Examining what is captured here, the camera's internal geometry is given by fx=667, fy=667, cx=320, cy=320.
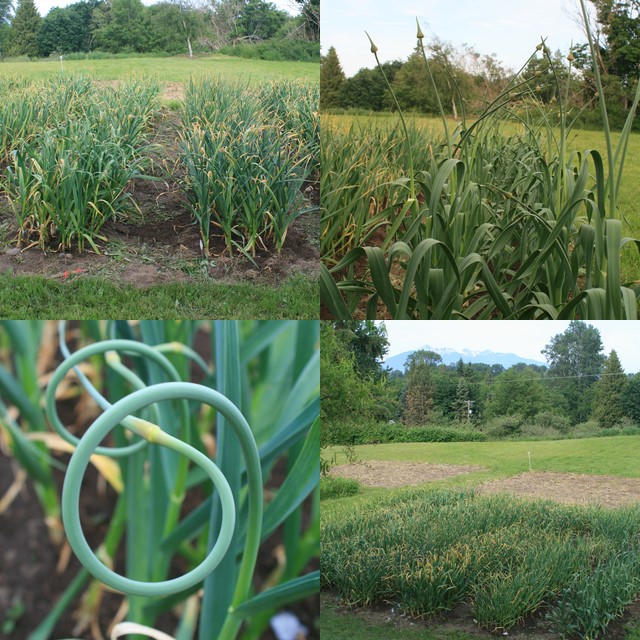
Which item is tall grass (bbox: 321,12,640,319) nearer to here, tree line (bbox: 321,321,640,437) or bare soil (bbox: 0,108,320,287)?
tree line (bbox: 321,321,640,437)

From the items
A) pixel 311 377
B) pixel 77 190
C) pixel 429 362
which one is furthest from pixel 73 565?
pixel 77 190

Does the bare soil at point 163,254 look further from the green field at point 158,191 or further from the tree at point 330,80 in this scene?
the tree at point 330,80

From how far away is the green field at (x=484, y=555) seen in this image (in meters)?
2.76

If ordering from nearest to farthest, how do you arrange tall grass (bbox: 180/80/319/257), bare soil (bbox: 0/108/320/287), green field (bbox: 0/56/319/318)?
1. green field (bbox: 0/56/319/318)
2. bare soil (bbox: 0/108/320/287)
3. tall grass (bbox: 180/80/319/257)

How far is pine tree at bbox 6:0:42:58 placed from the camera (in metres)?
5.05

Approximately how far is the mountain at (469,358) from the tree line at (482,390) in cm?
2

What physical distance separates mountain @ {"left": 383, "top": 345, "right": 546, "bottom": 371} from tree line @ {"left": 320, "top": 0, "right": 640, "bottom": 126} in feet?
6.40

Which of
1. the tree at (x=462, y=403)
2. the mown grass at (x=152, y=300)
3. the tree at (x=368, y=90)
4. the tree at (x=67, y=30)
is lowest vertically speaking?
the tree at (x=462, y=403)

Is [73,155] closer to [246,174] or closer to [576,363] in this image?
[246,174]

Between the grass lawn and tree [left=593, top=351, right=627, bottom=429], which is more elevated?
the grass lawn

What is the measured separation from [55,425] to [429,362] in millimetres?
1601

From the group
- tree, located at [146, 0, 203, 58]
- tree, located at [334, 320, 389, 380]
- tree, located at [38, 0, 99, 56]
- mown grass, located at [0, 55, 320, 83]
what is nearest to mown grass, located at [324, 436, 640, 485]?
tree, located at [334, 320, 389, 380]

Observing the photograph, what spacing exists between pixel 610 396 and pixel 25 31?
16.0 ft

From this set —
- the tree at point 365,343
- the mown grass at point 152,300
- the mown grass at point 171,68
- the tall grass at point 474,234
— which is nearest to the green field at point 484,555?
the tree at point 365,343
